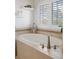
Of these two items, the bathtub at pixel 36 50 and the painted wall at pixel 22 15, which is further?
the painted wall at pixel 22 15

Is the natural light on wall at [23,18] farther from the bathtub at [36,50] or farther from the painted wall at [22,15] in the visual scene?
the bathtub at [36,50]

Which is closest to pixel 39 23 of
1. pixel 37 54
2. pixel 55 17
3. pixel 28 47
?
pixel 55 17

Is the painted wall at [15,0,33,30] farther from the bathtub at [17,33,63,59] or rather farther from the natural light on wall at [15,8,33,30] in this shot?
the bathtub at [17,33,63,59]

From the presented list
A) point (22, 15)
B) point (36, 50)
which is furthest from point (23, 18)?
point (36, 50)

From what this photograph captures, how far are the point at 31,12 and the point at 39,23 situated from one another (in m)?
0.52

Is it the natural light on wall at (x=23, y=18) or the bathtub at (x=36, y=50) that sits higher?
the natural light on wall at (x=23, y=18)

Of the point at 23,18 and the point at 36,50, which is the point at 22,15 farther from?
the point at 36,50

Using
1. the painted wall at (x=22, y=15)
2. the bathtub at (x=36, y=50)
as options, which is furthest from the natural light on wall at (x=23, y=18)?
the bathtub at (x=36, y=50)

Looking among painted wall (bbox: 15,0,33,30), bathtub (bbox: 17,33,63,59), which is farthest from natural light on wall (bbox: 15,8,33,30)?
bathtub (bbox: 17,33,63,59)

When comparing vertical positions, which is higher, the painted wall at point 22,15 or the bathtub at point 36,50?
the painted wall at point 22,15
